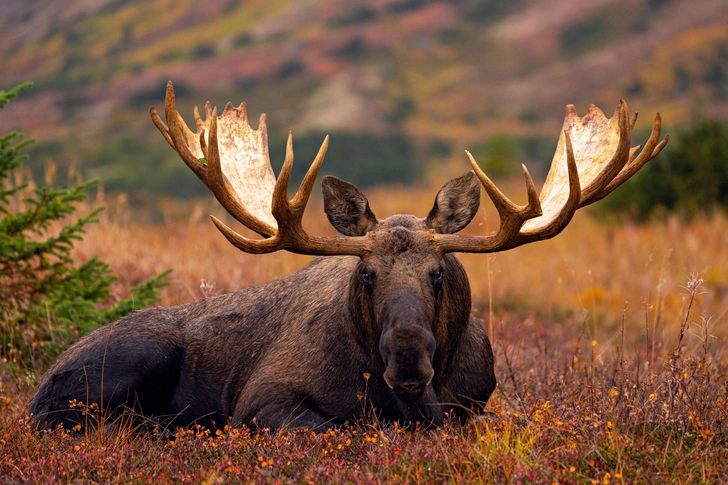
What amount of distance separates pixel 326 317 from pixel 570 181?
1.91 metres

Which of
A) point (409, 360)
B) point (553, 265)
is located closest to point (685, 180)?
point (553, 265)

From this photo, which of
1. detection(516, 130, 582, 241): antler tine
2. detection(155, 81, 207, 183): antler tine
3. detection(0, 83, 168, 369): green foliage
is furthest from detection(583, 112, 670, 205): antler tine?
detection(0, 83, 168, 369): green foliage

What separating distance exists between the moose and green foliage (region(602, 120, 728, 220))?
45.2ft

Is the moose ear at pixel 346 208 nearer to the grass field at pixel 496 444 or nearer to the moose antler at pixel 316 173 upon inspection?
the moose antler at pixel 316 173

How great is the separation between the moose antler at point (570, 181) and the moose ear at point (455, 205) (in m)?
0.18

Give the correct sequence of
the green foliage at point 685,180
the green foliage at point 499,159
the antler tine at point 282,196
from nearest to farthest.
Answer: the antler tine at point 282,196
the green foliage at point 685,180
the green foliage at point 499,159

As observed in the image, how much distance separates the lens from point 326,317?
6.15 meters

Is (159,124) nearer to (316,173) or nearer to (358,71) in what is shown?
(316,173)

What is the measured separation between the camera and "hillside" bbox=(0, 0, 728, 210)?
77.4 meters

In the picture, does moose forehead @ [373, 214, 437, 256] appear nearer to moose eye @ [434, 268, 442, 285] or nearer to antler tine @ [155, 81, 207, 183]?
moose eye @ [434, 268, 442, 285]

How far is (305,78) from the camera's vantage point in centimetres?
9731

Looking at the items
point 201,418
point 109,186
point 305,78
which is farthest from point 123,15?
point 201,418

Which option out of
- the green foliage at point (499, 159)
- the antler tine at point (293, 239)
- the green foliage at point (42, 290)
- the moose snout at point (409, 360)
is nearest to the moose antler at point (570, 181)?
the antler tine at point (293, 239)

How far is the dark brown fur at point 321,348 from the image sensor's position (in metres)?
5.31
